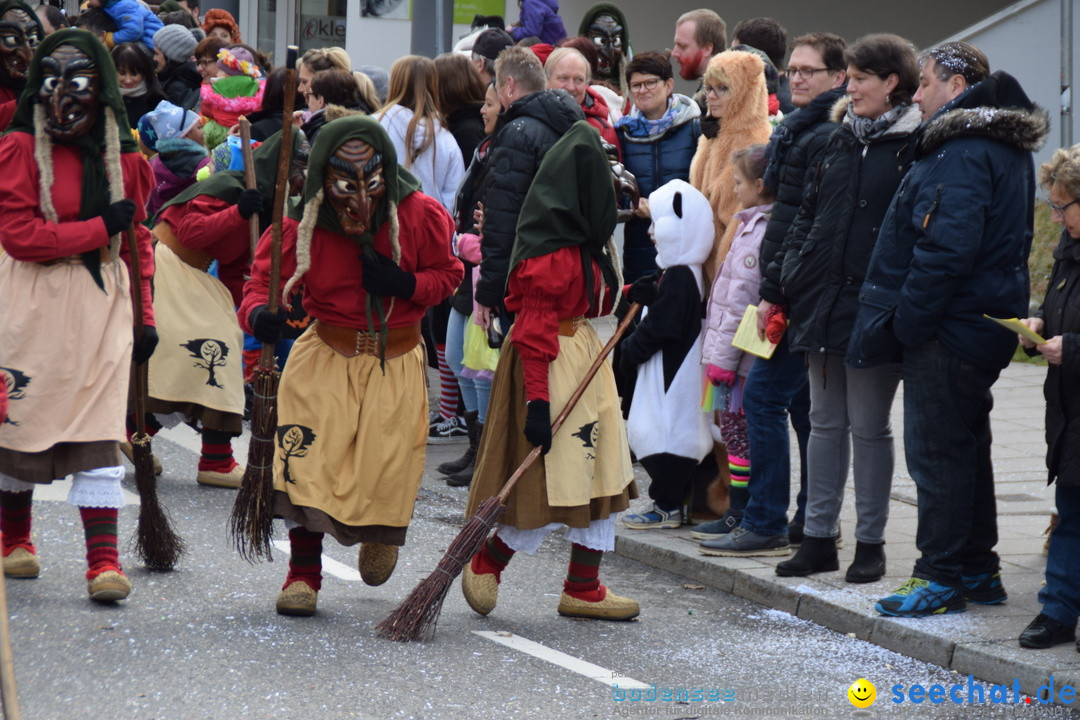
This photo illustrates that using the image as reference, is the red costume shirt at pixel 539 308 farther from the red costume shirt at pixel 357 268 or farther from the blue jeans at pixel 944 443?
the blue jeans at pixel 944 443

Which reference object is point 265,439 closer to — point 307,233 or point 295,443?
point 295,443

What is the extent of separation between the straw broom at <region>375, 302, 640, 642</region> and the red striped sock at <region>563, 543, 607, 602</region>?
1.31 feet

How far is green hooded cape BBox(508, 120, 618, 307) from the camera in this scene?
5598 millimetres

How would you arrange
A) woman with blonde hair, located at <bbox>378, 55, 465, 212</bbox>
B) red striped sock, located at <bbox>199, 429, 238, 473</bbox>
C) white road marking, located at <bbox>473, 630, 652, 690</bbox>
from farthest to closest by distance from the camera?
woman with blonde hair, located at <bbox>378, 55, 465, 212</bbox>, red striped sock, located at <bbox>199, 429, 238, 473</bbox>, white road marking, located at <bbox>473, 630, 652, 690</bbox>

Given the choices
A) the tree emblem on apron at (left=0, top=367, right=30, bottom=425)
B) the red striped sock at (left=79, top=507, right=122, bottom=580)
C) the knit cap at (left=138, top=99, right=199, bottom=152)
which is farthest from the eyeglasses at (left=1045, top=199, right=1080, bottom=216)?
the knit cap at (left=138, top=99, right=199, bottom=152)

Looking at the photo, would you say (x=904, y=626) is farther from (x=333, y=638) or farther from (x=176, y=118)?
(x=176, y=118)

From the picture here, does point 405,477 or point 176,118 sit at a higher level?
point 176,118

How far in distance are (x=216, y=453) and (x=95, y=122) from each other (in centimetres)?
255

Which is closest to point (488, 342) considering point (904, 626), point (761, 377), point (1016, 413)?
point (761, 377)

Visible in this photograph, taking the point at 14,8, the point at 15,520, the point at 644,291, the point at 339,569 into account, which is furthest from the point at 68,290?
the point at 644,291

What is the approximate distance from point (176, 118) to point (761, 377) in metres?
4.42

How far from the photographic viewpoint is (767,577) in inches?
251

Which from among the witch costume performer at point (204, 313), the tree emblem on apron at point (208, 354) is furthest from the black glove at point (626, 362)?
the tree emblem on apron at point (208, 354)

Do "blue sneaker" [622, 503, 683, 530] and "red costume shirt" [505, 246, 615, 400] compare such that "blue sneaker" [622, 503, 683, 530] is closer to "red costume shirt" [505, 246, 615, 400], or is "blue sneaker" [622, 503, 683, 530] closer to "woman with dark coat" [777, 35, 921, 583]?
"woman with dark coat" [777, 35, 921, 583]
